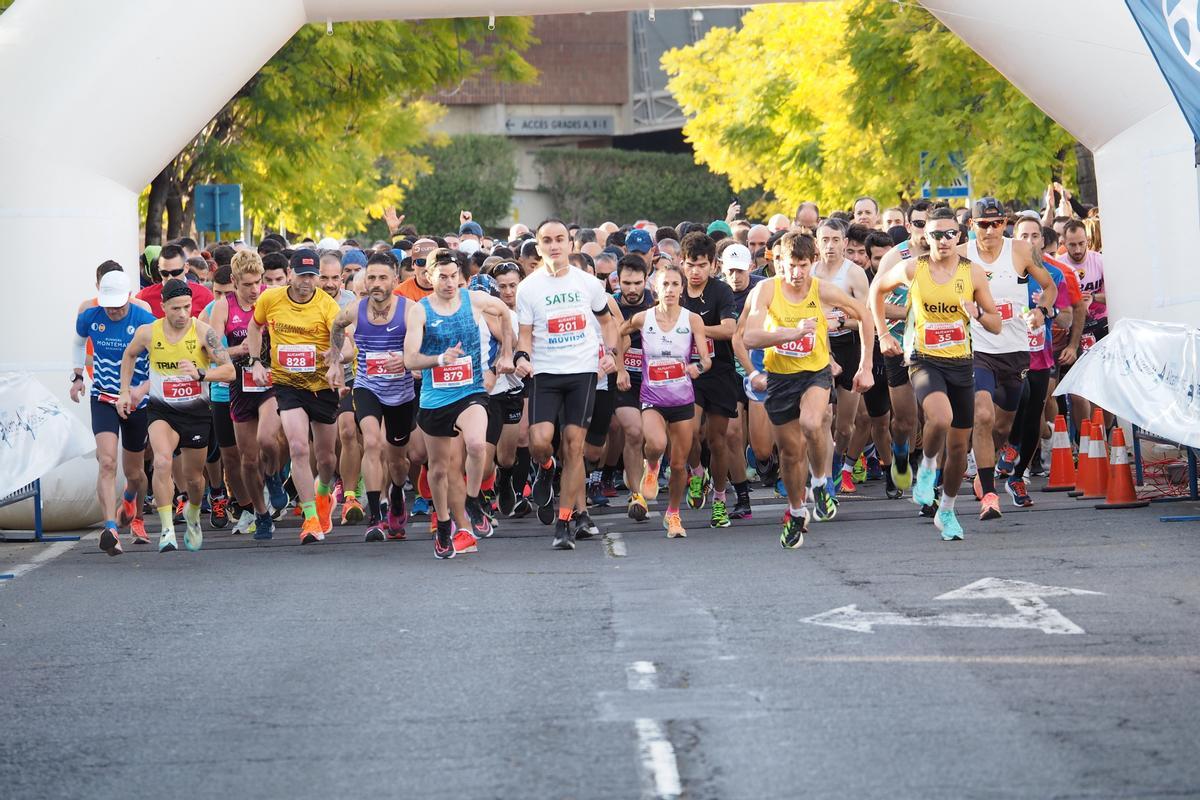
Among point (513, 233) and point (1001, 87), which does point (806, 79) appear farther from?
point (513, 233)

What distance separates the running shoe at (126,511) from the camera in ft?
44.9

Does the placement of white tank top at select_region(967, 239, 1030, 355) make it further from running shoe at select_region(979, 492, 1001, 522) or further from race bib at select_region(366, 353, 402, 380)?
race bib at select_region(366, 353, 402, 380)

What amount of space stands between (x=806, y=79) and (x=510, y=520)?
24.7 m

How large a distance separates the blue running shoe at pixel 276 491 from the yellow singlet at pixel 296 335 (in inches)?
58.0

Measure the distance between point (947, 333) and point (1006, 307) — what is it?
1047 mm

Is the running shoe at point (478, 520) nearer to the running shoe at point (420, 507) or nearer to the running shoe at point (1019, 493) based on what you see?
the running shoe at point (420, 507)

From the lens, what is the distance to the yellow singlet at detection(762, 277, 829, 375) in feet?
38.9

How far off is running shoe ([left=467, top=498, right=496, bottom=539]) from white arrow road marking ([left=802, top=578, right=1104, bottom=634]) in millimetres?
4043

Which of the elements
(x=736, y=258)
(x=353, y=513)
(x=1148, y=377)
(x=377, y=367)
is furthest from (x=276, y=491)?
(x=1148, y=377)

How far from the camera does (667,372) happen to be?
1261cm

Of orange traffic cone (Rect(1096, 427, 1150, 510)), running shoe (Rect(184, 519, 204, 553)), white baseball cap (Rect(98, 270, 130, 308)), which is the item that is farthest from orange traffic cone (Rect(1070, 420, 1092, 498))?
white baseball cap (Rect(98, 270, 130, 308))

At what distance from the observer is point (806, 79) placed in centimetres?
3769

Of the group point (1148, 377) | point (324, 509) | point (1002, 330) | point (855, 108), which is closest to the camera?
point (1002, 330)

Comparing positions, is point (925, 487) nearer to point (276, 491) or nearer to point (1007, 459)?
point (1007, 459)
